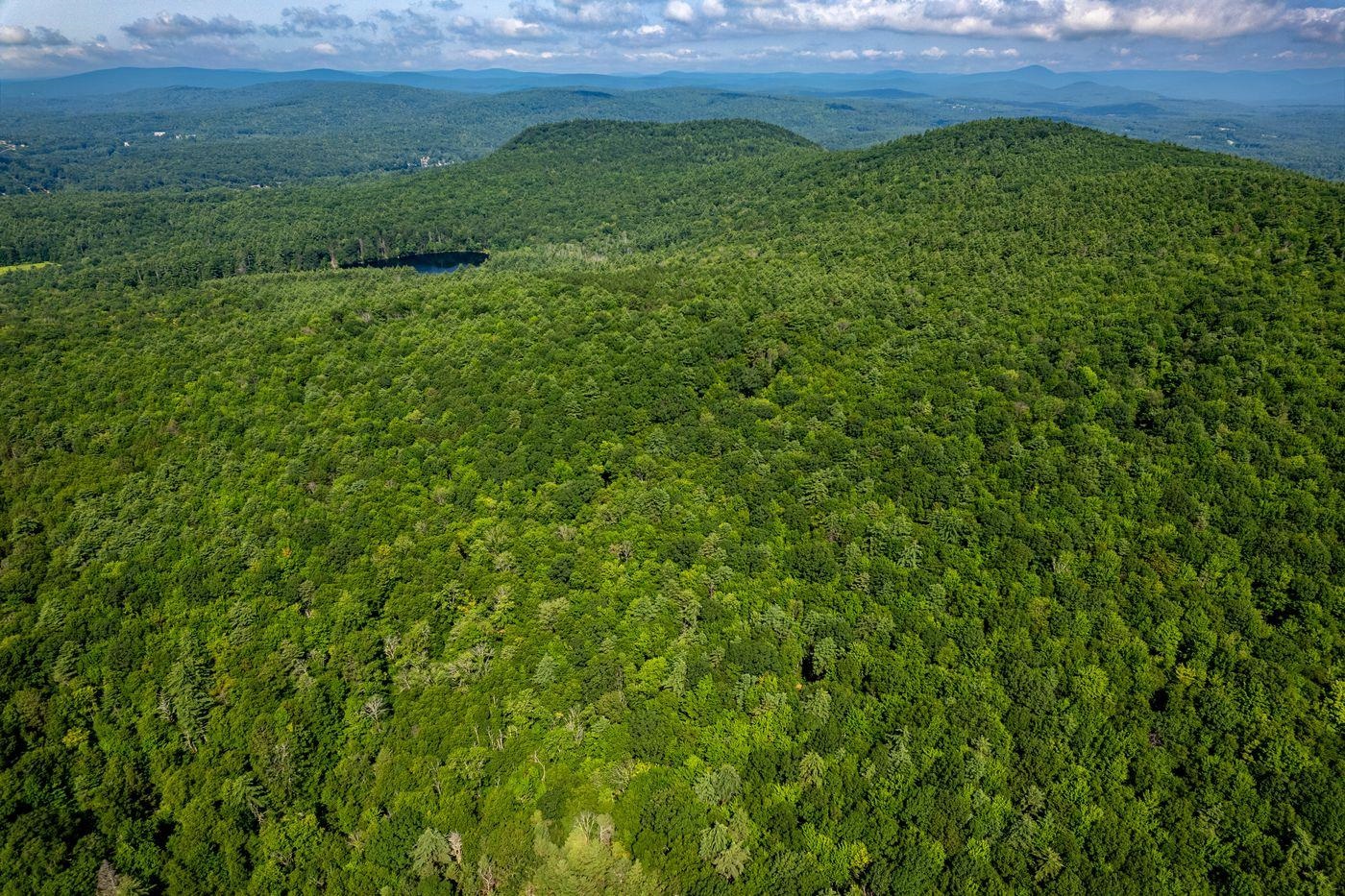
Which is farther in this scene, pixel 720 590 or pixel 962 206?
pixel 962 206

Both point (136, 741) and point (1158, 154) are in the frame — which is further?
point (1158, 154)

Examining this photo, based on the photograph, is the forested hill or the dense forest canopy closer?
the dense forest canopy

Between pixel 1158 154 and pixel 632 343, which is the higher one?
pixel 1158 154

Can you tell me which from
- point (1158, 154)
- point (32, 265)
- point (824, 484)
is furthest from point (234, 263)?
point (1158, 154)

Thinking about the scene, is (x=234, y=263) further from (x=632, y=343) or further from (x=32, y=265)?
(x=632, y=343)

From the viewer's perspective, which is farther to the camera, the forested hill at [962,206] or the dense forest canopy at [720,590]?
the forested hill at [962,206]

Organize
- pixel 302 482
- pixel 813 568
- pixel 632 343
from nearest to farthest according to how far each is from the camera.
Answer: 1. pixel 813 568
2. pixel 302 482
3. pixel 632 343

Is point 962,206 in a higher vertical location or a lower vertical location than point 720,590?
higher

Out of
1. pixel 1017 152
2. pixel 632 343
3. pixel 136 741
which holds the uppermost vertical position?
pixel 1017 152
